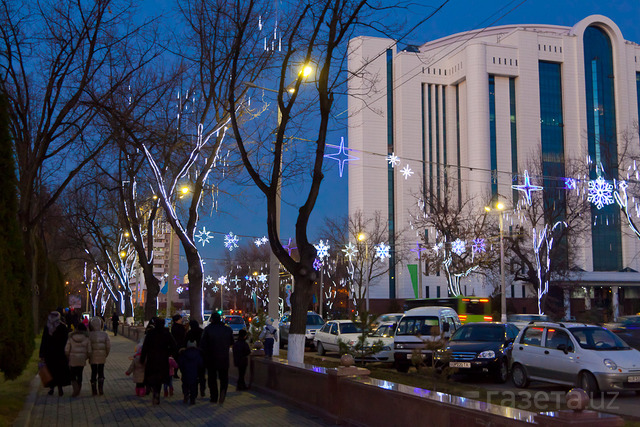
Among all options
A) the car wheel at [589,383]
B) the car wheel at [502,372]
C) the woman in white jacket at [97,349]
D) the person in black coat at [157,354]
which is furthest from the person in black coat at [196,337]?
the car wheel at [502,372]

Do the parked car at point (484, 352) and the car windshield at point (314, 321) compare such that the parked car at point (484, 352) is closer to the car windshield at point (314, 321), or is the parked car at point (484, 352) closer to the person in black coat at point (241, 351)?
the person in black coat at point (241, 351)

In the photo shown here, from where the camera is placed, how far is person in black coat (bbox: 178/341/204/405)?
43.2 feet

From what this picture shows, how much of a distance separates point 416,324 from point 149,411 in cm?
1229

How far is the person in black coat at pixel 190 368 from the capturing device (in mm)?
13172

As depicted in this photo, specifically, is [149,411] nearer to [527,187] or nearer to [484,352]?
[484,352]

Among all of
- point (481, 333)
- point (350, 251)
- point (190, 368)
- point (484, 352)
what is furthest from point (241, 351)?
point (350, 251)

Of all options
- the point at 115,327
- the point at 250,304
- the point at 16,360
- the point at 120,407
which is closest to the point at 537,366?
the point at 120,407

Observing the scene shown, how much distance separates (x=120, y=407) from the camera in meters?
13.0

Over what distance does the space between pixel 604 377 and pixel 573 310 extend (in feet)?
215

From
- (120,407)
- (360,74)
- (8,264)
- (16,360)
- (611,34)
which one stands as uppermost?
(611,34)

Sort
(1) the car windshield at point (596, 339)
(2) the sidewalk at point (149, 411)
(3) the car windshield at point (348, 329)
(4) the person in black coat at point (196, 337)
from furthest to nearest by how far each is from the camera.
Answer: (3) the car windshield at point (348, 329) → (1) the car windshield at point (596, 339) → (4) the person in black coat at point (196, 337) → (2) the sidewalk at point (149, 411)

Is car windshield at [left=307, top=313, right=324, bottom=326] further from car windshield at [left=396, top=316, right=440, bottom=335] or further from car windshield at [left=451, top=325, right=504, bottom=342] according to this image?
car windshield at [left=451, top=325, right=504, bottom=342]

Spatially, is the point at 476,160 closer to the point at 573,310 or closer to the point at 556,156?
the point at 556,156

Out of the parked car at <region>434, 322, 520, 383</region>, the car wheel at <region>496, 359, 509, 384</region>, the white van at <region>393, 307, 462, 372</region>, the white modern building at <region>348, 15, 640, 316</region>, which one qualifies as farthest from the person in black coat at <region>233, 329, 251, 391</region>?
the white modern building at <region>348, 15, 640, 316</region>
